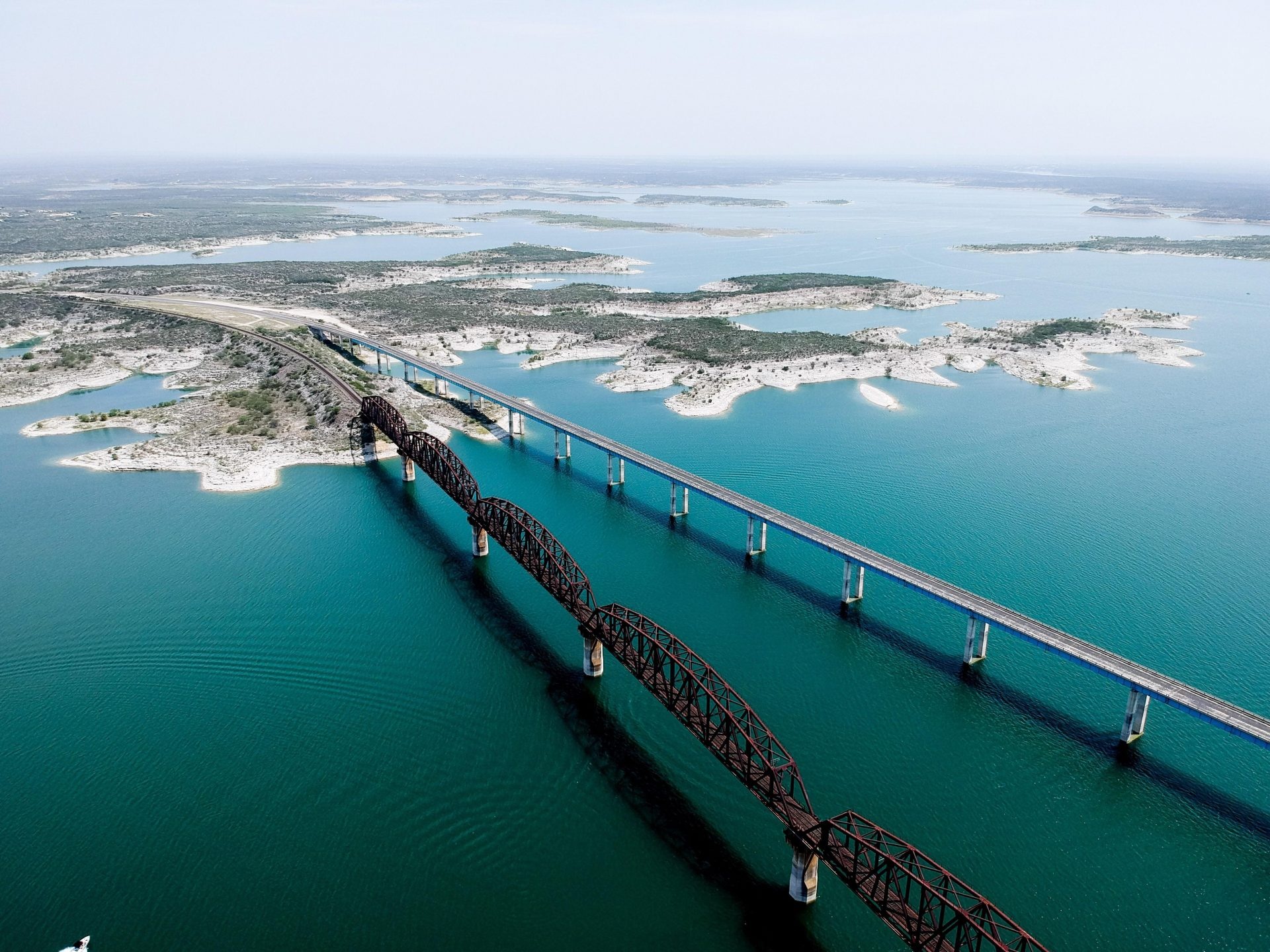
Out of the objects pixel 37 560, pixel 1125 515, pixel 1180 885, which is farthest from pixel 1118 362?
pixel 37 560

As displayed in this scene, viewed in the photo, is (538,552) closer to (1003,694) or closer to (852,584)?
(852,584)

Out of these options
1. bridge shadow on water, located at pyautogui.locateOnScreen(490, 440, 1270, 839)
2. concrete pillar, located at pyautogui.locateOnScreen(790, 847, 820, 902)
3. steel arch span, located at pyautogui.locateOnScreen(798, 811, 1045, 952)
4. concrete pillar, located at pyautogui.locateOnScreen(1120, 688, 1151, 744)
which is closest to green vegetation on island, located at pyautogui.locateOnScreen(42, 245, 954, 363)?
bridge shadow on water, located at pyautogui.locateOnScreen(490, 440, 1270, 839)

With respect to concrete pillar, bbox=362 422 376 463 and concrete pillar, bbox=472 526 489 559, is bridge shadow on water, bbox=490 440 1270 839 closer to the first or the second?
concrete pillar, bbox=472 526 489 559

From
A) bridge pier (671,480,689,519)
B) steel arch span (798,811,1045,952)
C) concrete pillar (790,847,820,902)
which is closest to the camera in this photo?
steel arch span (798,811,1045,952)

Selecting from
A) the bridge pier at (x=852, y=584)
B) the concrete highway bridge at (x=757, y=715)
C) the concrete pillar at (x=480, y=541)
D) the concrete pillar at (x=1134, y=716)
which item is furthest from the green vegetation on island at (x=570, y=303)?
the concrete pillar at (x=1134, y=716)

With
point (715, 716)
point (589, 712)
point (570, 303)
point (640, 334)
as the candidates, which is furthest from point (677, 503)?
point (570, 303)

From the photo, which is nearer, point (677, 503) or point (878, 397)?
point (677, 503)
